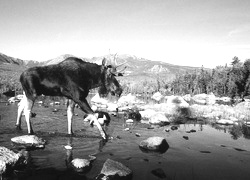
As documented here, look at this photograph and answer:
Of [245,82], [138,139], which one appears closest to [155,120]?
[138,139]

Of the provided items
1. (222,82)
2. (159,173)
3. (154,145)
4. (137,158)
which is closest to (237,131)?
(154,145)

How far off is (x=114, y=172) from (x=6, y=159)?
336cm

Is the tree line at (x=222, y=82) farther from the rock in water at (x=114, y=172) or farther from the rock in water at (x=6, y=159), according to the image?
the rock in water at (x=6, y=159)

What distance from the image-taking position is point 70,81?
10.3 meters

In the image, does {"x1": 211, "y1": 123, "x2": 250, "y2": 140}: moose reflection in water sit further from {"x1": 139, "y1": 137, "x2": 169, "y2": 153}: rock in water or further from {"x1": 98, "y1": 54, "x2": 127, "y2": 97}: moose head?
{"x1": 98, "y1": 54, "x2": 127, "y2": 97}: moose head

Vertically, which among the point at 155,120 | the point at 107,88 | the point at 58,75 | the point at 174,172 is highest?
the point at 58,75

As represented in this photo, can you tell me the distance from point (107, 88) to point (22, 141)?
193 inches

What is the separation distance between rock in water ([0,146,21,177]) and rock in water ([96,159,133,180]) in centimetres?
272

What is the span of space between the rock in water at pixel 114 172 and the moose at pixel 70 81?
3.51 meters

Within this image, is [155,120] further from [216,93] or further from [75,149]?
[216,93]

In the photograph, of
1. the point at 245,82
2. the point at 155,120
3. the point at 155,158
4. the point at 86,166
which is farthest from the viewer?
the point at 245,82

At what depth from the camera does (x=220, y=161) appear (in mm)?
8891

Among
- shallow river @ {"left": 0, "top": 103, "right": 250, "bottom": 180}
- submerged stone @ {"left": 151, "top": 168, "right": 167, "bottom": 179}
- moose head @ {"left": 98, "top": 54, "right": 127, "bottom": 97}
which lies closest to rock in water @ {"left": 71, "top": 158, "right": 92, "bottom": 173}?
shallow river @ {"left": 0, "top": 103, "right": 250, "bottom": 180}

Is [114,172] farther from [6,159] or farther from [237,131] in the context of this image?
[237,131]
